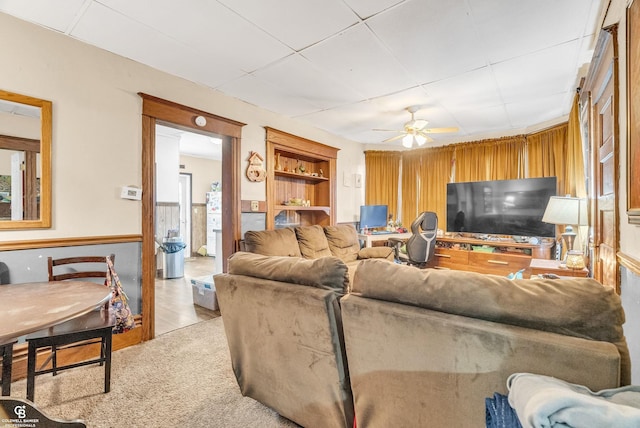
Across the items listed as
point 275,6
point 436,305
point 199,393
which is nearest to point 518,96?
point 275,6

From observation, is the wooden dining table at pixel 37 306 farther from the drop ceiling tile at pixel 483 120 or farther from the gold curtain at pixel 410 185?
the gold curtain at pixel 410 185

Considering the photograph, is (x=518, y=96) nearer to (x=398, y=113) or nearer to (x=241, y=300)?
(x=398, y=113)

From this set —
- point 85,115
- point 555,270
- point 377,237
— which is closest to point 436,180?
point 377,237

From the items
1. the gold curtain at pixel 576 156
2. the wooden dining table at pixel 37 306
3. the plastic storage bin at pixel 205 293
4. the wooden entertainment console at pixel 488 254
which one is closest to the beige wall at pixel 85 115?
the wooden dining table at pixel 37 306

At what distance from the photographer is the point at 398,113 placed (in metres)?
4.03

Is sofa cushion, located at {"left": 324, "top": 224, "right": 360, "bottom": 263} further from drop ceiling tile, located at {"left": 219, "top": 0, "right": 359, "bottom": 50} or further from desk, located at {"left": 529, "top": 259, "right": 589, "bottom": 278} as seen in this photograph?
drop ceiling tile, located at {"left": 219, "top": 0, "right": 359, "bottom": 50}

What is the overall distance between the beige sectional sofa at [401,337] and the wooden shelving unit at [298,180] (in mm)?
2473

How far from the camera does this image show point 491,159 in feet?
16.1

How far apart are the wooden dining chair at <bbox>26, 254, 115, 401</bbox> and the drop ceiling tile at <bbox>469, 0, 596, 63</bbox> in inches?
121

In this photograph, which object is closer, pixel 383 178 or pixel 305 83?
pixel 305 83

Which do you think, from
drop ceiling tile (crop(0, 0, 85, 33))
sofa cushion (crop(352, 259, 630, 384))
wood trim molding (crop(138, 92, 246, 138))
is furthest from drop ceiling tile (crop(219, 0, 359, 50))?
sofa cushion (crop(352, 259, 630, 384))

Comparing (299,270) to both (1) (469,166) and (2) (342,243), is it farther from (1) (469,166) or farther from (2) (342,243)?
(1) (469,166)

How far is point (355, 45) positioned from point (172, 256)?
14.1 feet

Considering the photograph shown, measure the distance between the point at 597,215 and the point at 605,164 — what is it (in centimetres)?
50
